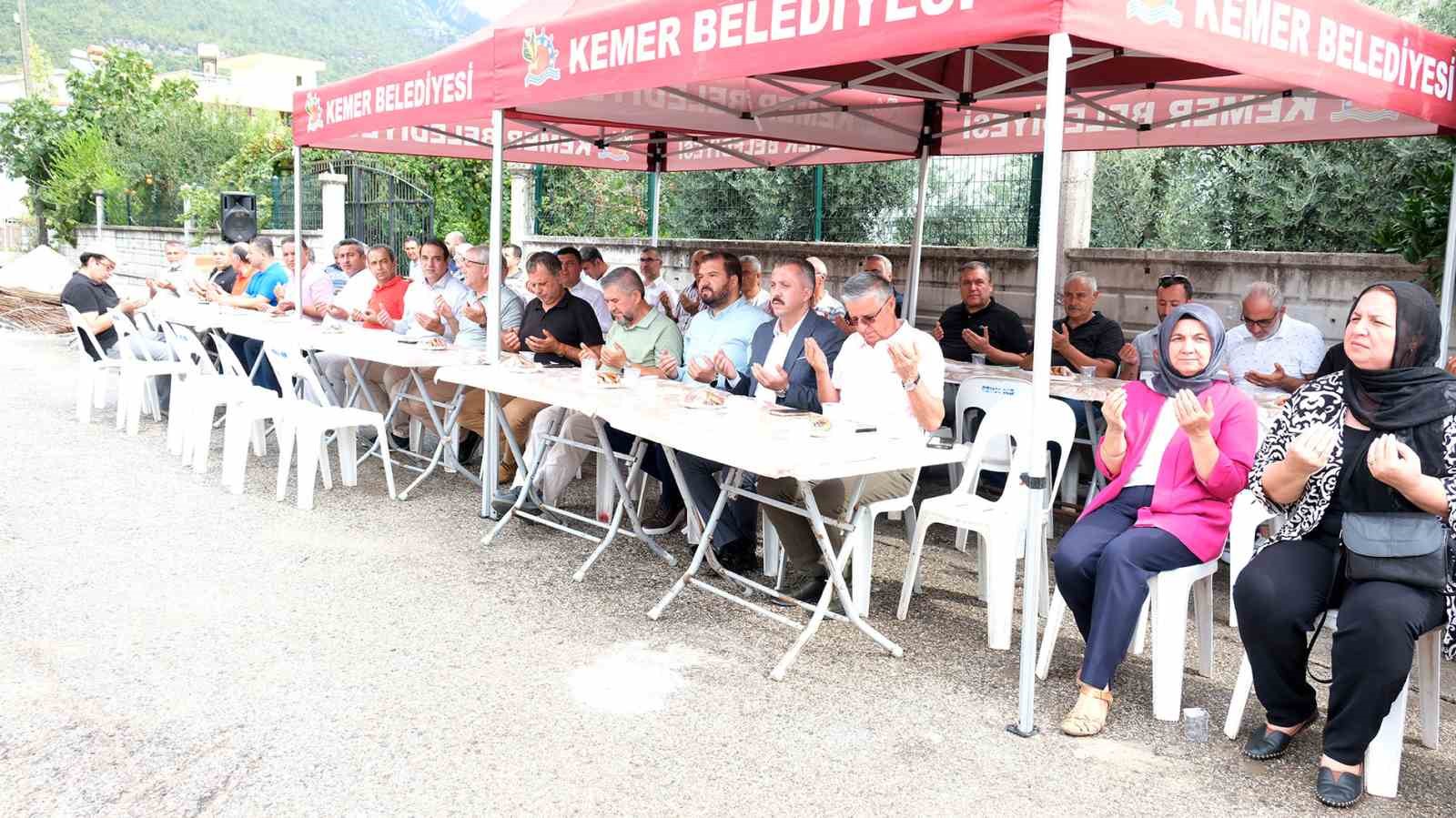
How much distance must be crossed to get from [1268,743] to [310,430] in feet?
15.7

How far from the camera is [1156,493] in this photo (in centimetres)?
380

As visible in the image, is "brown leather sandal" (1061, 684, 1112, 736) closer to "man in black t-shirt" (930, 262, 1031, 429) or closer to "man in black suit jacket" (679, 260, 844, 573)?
"man in black suit jacket" (679, 260, 844, 573)

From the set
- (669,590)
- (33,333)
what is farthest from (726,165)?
(33,333)

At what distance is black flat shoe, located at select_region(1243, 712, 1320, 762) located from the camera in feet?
11.1

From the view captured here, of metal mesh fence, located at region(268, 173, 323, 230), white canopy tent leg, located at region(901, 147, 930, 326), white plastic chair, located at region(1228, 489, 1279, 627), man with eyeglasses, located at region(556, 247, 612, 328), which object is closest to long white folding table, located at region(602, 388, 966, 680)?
white plastic chair, located at region(1228, 489, 1279, 627)

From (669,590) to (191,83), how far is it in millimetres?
30662

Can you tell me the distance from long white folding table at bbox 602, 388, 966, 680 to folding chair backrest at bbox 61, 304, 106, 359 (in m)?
6.03

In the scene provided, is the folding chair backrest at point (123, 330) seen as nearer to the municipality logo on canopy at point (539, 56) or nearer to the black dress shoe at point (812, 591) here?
the municipality logo on canopy at point (539, 56)

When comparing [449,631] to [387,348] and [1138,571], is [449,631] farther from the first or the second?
[387,348]

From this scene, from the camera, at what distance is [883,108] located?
7289 mm

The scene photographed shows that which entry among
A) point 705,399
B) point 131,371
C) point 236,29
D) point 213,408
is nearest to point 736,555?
point 705,399

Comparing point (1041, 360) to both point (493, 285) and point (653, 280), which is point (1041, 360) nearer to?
point (493, 285)

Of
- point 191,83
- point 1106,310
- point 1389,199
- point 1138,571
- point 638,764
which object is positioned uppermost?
point 191,83

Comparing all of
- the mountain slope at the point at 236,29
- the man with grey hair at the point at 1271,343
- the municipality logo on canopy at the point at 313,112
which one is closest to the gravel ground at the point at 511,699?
the man with grey hair at the point at 1271,343
